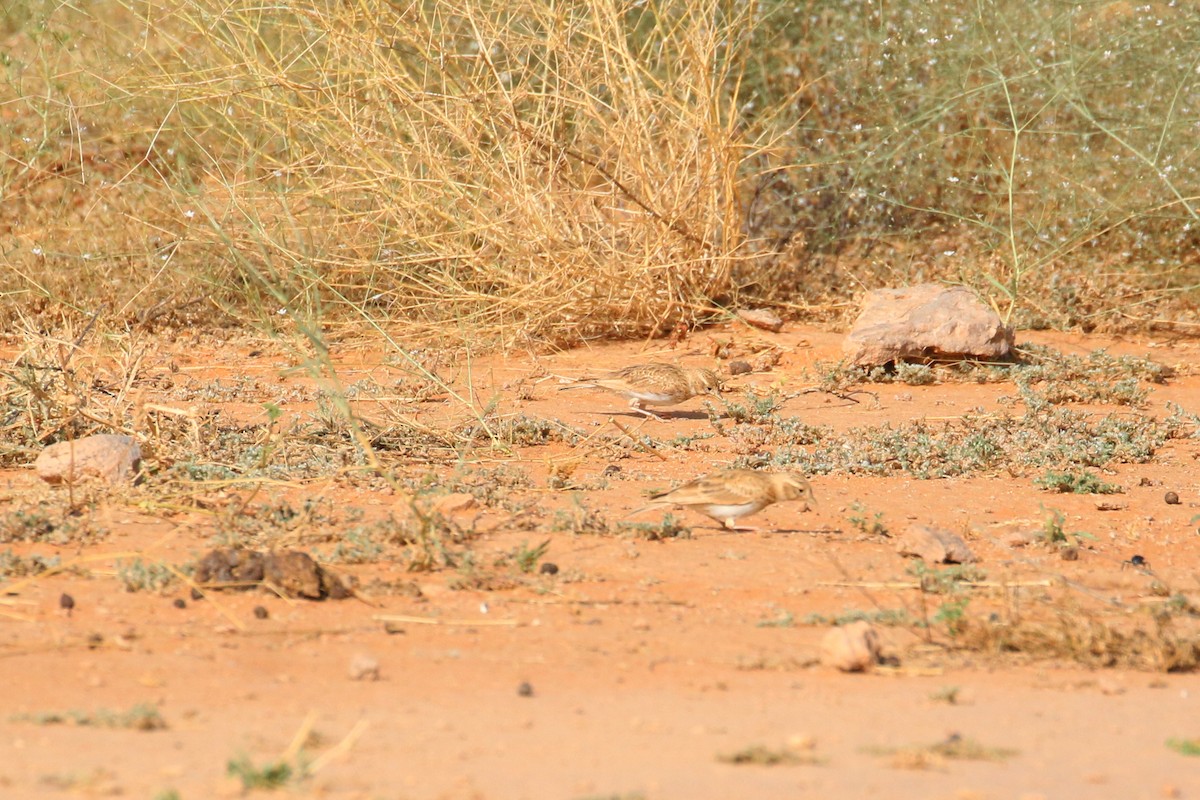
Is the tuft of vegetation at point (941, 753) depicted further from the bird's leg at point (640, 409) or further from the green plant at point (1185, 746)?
the bird's leg at point (640, 409)

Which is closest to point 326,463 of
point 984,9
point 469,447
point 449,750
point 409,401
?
point 469,447

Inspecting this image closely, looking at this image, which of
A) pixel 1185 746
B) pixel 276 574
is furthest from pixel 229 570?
pixel 1185 746

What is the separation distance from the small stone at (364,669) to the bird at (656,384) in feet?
12.7

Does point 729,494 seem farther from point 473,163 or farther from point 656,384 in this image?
point 473,163

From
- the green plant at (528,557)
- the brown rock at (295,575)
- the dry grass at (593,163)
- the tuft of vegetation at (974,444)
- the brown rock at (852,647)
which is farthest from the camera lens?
the dry grass at (593,163)

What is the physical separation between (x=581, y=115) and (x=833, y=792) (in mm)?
6751

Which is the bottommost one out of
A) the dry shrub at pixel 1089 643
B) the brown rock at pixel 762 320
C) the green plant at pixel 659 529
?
the brown rock at pixel 762 320

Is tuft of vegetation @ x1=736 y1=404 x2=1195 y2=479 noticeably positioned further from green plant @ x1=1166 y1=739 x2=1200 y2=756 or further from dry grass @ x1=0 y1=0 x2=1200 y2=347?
green plant @ x1=1166 y1=739 x2=1200 y2=756

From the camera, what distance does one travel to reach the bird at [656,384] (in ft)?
24.2

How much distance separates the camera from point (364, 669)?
11.9 feet

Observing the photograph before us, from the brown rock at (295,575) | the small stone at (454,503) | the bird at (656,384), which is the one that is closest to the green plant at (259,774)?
the brown rock at (295,575)

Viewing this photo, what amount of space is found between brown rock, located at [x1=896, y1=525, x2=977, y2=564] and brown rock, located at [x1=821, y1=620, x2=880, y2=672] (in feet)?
3.61

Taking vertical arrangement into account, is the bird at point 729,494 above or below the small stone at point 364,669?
below

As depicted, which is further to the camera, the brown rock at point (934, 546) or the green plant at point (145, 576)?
the brown rock at point (934, 546)
